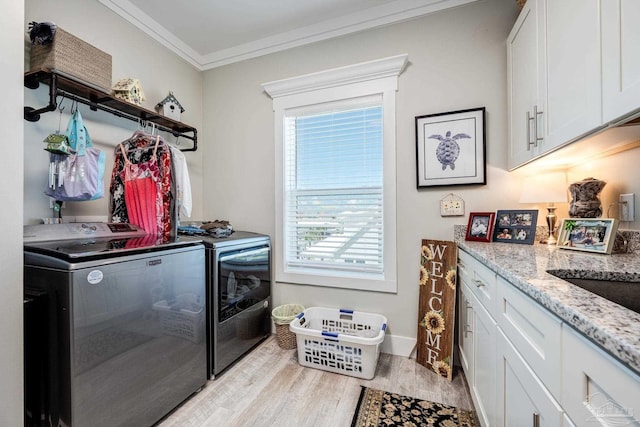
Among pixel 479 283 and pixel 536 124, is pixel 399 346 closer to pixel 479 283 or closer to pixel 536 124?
pixel 479 283

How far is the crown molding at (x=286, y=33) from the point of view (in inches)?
81.8

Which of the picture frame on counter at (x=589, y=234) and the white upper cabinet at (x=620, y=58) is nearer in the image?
the white upper cabinet at (x=620, y=58)

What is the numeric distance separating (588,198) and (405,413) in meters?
1.55

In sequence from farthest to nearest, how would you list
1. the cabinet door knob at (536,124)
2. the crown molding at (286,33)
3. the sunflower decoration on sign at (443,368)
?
the crown molding at (286,33) < the sunflower decoration on sign at (443,368) < the cabinet door knob at (536,124)

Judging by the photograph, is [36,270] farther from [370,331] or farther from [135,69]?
[370,331]

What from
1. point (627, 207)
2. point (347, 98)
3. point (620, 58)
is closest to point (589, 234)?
point (627, 207)

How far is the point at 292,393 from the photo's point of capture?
1.71m

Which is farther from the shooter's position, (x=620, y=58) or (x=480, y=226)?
(x=480, y=226)

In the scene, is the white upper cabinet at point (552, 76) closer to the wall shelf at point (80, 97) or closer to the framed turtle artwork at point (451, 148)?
the framed turtle artwork at point (451, 148)

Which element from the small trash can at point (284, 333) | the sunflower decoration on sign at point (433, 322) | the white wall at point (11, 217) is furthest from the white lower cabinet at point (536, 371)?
the white wall at point (11, 217)

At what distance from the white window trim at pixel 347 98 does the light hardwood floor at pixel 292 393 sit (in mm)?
635

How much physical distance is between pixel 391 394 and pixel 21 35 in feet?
8.25

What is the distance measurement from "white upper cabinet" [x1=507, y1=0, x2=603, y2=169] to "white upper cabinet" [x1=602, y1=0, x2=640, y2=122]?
0.03 m

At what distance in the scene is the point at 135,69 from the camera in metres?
2.21
